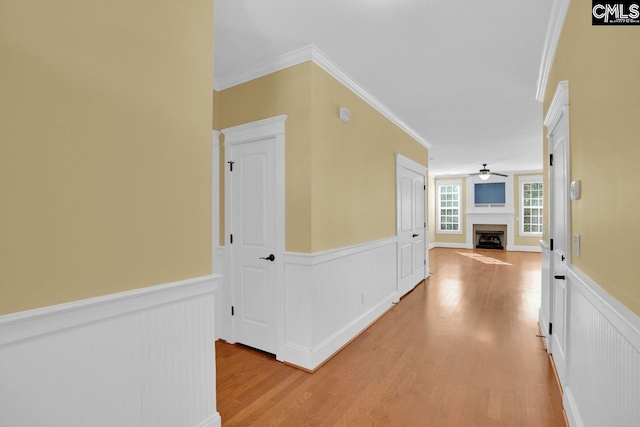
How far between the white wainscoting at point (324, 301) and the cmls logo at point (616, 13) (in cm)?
220

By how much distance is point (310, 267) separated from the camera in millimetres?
2633

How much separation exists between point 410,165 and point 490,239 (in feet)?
24.3

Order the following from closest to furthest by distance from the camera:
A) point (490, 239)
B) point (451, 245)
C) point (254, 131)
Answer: point (254, 131)
point (490, 239)
point (451, 245)

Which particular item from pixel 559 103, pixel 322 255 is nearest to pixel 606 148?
pixel 559 103

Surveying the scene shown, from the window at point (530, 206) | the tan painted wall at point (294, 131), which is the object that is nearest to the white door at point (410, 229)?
the tan painted wall at point (294, 131)

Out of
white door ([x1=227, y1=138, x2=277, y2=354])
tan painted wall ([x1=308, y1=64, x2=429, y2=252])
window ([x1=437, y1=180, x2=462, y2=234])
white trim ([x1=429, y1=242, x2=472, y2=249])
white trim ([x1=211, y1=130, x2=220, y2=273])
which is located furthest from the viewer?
window ([x1=437, y1=180, x2=462, y2=234])

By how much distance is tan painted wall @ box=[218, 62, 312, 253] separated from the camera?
2.64 meters

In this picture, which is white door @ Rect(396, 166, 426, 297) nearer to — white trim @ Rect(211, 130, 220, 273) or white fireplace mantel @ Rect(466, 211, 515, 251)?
white trim @ Rect(211, 130, 220, 273)

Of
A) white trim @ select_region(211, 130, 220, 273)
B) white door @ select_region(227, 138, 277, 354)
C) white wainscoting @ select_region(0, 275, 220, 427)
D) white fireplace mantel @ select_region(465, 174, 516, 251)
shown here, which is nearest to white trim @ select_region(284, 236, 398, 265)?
white door @ select_region(227, 138, 277, 354)

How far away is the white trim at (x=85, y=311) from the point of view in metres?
1.04

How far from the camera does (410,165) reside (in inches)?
205

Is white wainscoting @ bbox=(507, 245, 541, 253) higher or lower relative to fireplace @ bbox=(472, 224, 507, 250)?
lower

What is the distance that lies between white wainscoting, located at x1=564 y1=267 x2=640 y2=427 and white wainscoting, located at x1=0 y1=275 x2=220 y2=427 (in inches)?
73.9

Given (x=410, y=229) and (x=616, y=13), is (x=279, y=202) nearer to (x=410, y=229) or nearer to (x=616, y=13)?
(x=616, y=13)
